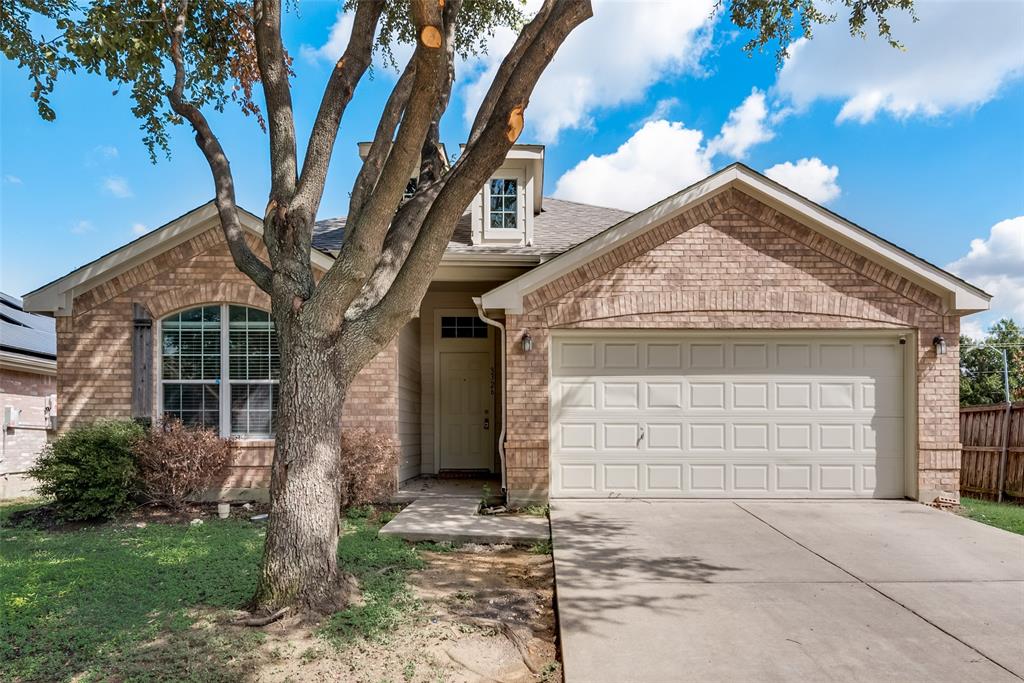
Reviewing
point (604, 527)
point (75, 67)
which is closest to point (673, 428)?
point (604, 527)

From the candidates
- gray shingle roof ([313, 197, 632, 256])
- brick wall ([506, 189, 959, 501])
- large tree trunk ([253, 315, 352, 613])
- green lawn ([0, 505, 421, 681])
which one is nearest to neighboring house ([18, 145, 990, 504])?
brick wall ([506, 189, 959, 501])

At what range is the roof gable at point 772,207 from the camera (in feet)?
27.3

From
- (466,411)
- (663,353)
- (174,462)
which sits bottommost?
(174,462)

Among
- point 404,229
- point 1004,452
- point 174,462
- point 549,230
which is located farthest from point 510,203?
point 1004,452

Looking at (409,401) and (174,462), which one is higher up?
(409,401)

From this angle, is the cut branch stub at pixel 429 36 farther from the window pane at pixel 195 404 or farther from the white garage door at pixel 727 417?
the window pane at pixel 195 404

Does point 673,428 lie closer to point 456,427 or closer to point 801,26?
point 456,427

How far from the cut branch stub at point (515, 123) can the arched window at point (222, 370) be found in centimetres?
587

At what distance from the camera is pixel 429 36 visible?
4137 millimetres

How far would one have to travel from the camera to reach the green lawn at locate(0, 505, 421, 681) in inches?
143

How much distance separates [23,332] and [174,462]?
→ 850 cm

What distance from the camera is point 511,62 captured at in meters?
5.84

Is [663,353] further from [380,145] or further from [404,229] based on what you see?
[380,145]

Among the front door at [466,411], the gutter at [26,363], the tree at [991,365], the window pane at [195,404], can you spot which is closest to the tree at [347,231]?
the window pane at [195,404]
